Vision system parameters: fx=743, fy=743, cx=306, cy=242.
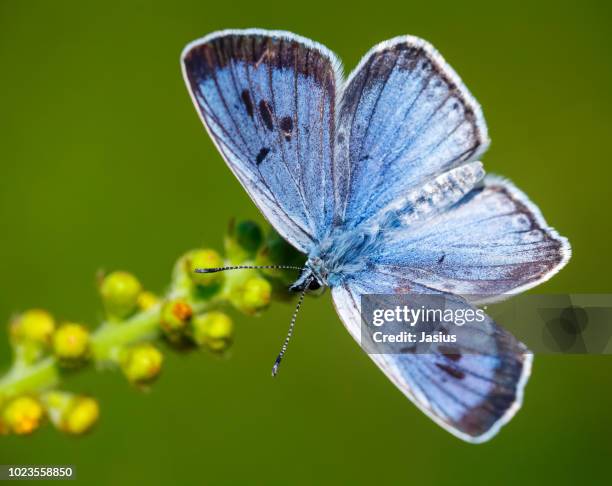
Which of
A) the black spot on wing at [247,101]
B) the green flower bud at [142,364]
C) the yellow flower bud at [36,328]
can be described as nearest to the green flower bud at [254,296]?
the green flower bud at [142,364]

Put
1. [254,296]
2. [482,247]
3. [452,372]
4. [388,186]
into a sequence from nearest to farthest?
[452,372] < [254,296] < [482,247] < [388,186]

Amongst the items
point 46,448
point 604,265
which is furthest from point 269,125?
point 604,265

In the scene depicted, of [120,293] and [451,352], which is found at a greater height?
[120,293]

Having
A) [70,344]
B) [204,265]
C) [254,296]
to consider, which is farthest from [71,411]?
[254,296]

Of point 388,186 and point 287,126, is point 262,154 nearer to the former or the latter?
point 287,126

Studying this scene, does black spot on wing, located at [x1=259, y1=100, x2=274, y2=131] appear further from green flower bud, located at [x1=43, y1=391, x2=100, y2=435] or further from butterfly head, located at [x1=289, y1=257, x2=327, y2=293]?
green flower bud, located at [x1=43, y1=391, x2=100, y2=435]

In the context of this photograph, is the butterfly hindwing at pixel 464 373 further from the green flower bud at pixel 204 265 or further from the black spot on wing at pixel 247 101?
the black spot on wing at pixel 247 101

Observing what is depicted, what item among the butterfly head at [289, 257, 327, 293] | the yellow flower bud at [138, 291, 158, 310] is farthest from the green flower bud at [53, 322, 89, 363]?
the butterfly head at [289, 257, 327, 293]

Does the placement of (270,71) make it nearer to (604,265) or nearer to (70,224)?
(70,224)
